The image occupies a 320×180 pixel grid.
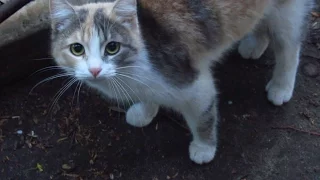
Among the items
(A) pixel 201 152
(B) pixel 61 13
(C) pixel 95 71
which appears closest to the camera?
(C) pixel 95 71

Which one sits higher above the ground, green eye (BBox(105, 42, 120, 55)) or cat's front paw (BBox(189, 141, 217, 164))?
green eye (BBox(105, 42, 120, 55))

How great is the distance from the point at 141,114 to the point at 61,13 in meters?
0.83

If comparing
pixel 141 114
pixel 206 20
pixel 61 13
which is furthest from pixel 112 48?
pixel 141 114

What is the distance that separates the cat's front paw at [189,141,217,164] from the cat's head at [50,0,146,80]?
0.65 meters

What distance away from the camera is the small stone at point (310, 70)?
273 centimetres

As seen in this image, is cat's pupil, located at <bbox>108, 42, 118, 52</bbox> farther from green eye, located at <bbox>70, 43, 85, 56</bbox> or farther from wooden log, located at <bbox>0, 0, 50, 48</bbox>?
wooden log, located at <bbox>0, 0, 50, 48</bbox>

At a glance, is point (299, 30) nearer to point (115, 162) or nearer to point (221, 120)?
point (221, 120)

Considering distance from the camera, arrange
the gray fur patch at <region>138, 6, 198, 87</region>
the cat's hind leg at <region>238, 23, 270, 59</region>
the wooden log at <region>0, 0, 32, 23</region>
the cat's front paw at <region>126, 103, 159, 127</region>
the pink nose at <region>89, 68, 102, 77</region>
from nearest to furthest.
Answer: the pink nose at <region>89, 68, 102, 77</region> < the gray fur patch at <region>138, 6, 198, 87</region> < the wooden log at <region>0, 0, 32, 23</region> < the cat's front paw at <region>126, 103, 159, 127</region> < the cat's hind leg at <region>238, 23, 270, 59</region>

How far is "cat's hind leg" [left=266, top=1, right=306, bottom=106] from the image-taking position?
2268 mm

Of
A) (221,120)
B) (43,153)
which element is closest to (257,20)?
(221,120)

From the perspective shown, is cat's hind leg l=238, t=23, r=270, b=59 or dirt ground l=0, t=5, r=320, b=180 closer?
dirt ground l=0, t=5, r=320, b=180

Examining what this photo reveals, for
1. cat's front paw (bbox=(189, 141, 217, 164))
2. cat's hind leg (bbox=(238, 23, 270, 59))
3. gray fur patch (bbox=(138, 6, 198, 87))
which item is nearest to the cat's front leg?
cat's front paw (bbox=(189, 141, 217, 164))

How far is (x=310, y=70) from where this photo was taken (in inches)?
108

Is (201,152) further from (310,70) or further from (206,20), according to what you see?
(310,70)
